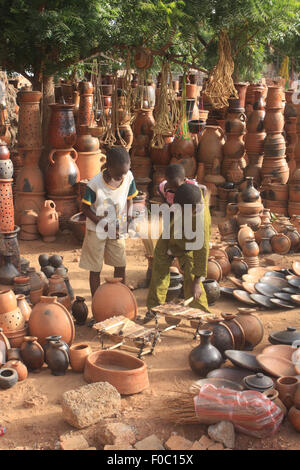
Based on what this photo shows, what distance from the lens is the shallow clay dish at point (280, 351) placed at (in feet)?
13.4

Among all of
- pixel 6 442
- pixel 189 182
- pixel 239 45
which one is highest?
pixel 239 45

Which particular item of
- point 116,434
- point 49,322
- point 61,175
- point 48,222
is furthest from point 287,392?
point 61,175

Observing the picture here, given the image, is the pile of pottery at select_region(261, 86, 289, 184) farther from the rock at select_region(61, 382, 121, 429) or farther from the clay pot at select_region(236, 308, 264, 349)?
the rock at select_region(61, 382, 121, 429)

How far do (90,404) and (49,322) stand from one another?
1019mm

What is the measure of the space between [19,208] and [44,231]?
0.62 m

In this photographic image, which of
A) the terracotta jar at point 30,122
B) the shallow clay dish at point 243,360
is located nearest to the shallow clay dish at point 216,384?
the shallow clay dish at point 243,360

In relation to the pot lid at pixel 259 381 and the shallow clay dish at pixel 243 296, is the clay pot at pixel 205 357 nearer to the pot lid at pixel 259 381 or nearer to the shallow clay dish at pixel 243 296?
the pot lid at pixel 259 381

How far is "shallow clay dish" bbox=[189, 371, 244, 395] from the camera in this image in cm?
366

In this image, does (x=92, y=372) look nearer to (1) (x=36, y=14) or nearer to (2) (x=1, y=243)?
(2) (x=1, y=243)

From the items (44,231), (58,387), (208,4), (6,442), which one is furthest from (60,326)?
(208,4)

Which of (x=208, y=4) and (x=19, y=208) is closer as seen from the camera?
(x=208, y=4)

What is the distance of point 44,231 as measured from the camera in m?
7.63

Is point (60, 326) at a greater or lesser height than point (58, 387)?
greater
